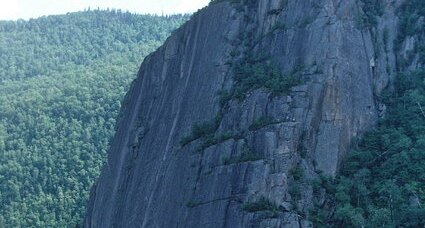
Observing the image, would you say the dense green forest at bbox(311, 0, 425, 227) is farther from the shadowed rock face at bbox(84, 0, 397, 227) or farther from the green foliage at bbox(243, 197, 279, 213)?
the green foliage at bbox(243, 197, 279, 213)

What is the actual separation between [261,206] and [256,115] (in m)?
6.59

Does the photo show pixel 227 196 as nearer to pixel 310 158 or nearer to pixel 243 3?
pixel 310 158

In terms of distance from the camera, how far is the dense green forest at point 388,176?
171 ft

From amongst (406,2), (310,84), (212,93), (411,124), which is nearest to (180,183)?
(212,93)

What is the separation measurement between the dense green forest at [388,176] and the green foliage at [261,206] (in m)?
2.10

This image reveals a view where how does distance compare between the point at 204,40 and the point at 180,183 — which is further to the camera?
the point at 204,40

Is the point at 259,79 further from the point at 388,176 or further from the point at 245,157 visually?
the point at 388,176

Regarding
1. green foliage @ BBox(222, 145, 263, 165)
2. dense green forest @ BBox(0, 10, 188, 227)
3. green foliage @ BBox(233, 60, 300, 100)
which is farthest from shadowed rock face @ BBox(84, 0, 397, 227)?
dense green forest @ BBox(0, 10, 188, 227)

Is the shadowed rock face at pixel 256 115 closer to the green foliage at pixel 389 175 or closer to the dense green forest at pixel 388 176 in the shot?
the dense green forest at pixel 388 176

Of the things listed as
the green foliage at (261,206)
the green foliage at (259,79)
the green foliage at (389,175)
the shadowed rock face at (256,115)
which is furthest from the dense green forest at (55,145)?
the green foliage at (261,206)

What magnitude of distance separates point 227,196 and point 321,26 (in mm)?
11691

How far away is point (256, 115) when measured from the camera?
57.5m

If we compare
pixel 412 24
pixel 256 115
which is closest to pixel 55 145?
pixel 412 24

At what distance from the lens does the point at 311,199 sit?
A: 53.6 metres
